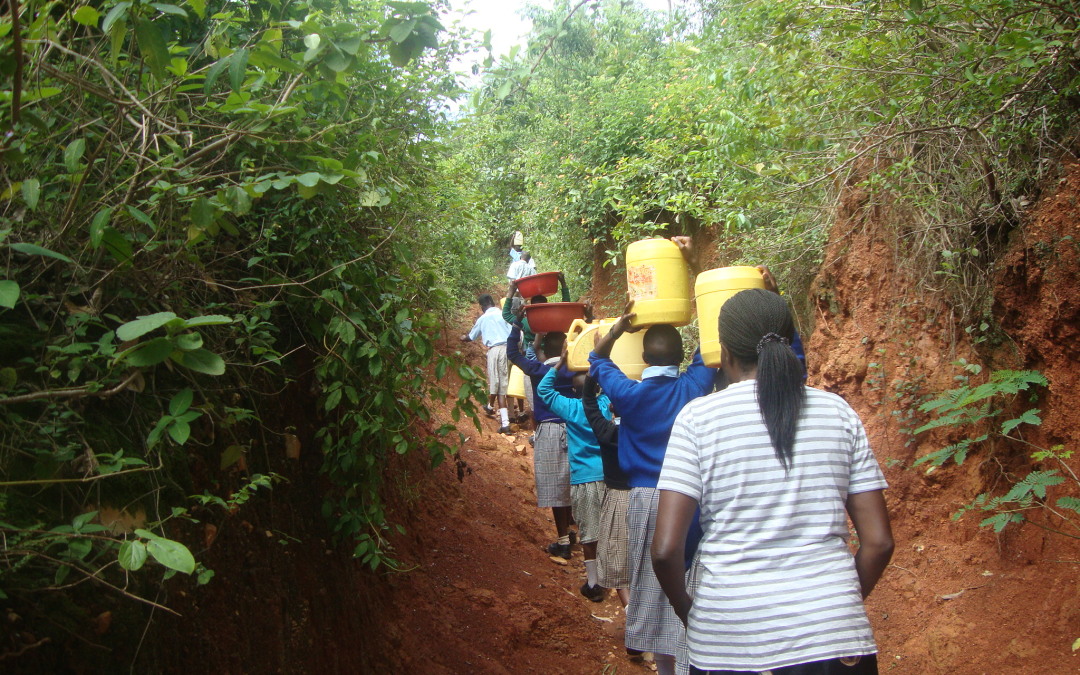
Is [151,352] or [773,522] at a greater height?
[151,352]

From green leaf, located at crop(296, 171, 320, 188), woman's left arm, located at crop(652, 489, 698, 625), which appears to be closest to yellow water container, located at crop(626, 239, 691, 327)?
woman's left arm, located at crop(652, 489, 698, 625)

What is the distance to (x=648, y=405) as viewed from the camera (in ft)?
11.8

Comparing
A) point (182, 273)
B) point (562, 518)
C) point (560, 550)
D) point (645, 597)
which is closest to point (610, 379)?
point (645, 597)

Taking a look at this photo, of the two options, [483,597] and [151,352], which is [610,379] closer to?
[151,352]

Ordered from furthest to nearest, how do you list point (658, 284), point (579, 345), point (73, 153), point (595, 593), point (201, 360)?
point (595, 593), point (579, 345), point (658, 284), point (73, 153), point (201, 360)

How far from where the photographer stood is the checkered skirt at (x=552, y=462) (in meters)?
6.04

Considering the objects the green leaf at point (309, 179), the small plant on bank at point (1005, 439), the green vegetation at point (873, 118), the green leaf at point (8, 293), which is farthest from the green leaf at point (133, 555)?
the small plant on bank at point (1005, 439)

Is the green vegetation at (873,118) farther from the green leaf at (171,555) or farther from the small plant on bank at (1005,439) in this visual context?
the green leaf at (171,555)

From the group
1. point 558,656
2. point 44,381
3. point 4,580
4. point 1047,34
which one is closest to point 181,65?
point 44,381

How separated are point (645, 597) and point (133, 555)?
2.35 meters

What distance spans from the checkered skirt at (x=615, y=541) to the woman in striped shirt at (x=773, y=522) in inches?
87.4

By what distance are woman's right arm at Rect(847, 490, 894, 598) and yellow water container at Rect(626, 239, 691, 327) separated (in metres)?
1.78

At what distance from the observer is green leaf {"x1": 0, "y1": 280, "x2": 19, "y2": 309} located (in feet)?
6.07

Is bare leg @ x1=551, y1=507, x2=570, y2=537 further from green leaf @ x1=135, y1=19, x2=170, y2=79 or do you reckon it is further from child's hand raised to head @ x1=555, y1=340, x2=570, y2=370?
green leaf @ x1=135, y1=19, x2=170, y2=79
